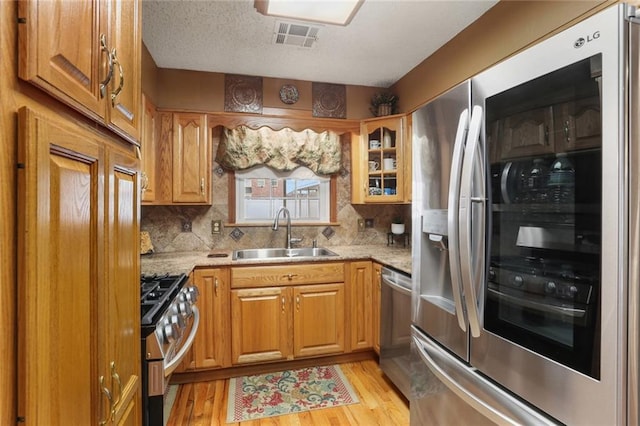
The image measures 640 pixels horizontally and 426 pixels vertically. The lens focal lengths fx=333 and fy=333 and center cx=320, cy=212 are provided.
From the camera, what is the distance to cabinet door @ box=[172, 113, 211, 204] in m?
2.82

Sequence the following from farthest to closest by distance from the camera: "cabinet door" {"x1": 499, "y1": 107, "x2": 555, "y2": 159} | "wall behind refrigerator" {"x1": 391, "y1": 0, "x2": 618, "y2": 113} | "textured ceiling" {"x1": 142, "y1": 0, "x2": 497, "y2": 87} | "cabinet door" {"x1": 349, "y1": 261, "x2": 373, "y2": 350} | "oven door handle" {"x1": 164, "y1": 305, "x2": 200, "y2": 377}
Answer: "cabinet door" {"x1": 349, "y1": 261, "x2": 373, "y2": 350}
"textured ceiling" {"x1": 142, "y1": 0, "x2": 497, "y2": 87}
"wall behind refrigerator" {"x1": 391, "y1": 0, "x2": 618, "y2": 113}
"oven door handle" {"x1": 164, "y1": 305, "x2": 200, "y2": 377}
"cabinet door" {"x1": 499, "y1": 107, "x2": 555, "y2": 159}

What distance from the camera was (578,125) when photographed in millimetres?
893

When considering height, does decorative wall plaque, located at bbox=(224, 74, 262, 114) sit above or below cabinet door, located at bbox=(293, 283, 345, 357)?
above

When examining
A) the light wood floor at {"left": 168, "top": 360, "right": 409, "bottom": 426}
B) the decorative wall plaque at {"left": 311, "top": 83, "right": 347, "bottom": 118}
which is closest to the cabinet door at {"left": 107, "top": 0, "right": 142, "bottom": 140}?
the light wood floor at {"left": 168, "top": 360, "right": 409, "bottom": 426}

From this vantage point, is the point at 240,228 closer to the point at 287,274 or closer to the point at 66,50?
the point at 287,274

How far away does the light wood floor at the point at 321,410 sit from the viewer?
6.78 ft

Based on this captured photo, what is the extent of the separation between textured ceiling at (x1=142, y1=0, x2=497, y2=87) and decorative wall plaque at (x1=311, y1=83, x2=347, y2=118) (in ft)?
0.36

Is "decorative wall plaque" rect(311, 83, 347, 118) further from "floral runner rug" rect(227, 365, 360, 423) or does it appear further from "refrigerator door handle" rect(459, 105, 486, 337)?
"floral runner rug" rect(227, 365, 360, 423)

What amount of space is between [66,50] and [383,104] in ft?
9.79

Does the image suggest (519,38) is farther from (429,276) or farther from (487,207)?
(429,276)

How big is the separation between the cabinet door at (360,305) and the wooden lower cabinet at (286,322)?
10cm

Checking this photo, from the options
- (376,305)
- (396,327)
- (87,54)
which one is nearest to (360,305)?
(376,305)

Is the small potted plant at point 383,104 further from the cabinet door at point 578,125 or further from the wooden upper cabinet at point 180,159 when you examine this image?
the cabinet door at point 578,125

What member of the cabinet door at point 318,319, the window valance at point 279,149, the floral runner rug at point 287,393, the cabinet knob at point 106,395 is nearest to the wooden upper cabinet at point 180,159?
the window valance at point 279,149
